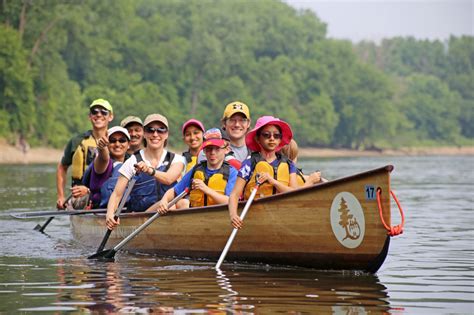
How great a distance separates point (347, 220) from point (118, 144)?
12.8 ft

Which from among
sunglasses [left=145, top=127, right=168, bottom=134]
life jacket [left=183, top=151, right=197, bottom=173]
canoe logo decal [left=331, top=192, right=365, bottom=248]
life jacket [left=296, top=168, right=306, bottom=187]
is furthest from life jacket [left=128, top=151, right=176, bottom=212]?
canoe logo decal [left=331, top=192, right=365, bottom=248]

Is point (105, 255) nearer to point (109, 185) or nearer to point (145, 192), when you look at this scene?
point (145, 192)

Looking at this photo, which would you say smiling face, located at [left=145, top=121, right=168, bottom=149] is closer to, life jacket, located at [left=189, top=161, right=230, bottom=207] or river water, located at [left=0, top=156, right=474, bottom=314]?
life jacket, located at [left=189, top=161, right=230, bottom=207]

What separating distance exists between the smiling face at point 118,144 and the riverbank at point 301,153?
41734 mm

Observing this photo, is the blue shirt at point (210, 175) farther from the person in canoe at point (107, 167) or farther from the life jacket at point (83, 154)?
the life jacket at point (83, 154)

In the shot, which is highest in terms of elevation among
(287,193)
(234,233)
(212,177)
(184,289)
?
(212,177)

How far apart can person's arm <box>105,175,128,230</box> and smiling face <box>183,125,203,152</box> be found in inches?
40.5

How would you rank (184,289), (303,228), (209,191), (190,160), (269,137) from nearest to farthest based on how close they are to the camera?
1. (184,289)
2. (303,228)
3. (269,137)
4. (209,191)
5. (190,160)

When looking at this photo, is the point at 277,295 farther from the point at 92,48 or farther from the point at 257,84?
the point at 257,84

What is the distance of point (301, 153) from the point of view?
8844 centimetres

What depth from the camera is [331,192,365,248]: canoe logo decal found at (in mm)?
9648

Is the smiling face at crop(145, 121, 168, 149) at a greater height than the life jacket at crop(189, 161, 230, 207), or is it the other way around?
the smiling face at crop(145, 121, 168, 149)

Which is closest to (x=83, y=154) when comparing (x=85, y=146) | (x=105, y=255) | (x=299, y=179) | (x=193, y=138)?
(x=85, y=146)

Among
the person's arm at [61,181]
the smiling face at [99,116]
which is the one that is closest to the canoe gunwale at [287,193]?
the smiling face at [99,116]
